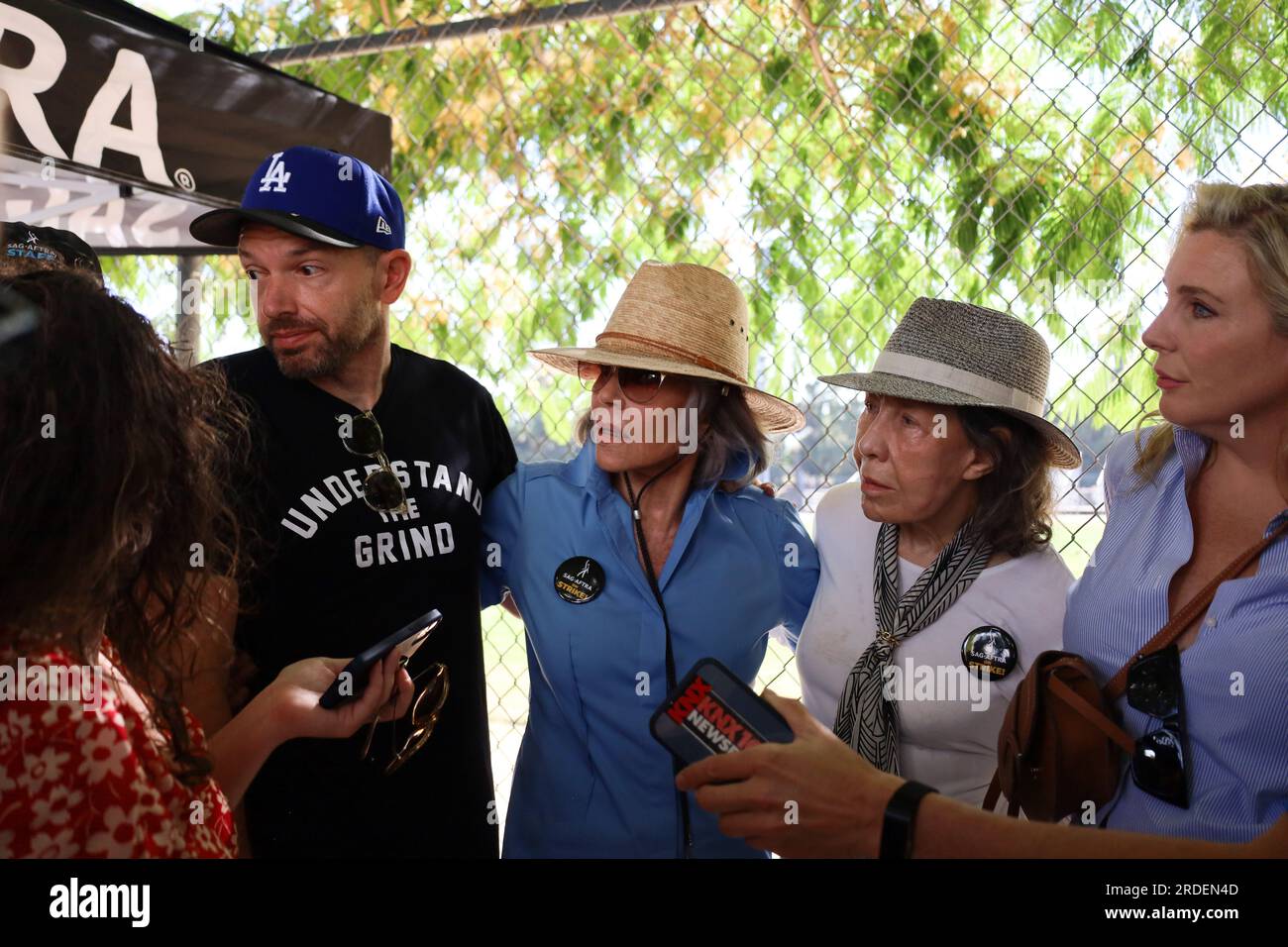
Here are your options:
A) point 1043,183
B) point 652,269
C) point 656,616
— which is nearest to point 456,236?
point 1043,183

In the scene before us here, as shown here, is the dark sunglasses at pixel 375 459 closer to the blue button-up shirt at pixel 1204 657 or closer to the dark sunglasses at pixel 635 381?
the dark sunglasses at pixel 635 381

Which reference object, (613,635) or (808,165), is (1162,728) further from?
(808,165)

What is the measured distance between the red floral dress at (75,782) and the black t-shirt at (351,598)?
0.82m

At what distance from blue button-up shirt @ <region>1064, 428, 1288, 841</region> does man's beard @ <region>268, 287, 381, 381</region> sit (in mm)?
1523

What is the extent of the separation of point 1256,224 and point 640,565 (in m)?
1.27

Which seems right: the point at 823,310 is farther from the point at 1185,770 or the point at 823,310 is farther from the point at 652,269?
the point at 1185,770

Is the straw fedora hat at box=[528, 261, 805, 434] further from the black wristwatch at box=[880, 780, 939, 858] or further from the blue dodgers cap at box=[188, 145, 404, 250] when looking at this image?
the black wristwatch at box=[880, 780, 939, 858]

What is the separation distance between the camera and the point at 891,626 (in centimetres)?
209

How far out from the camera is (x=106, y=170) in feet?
8.50

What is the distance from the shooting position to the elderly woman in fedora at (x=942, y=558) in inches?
80.5

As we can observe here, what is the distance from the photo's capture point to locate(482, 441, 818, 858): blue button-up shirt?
6.91 feet

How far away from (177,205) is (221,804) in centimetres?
289
